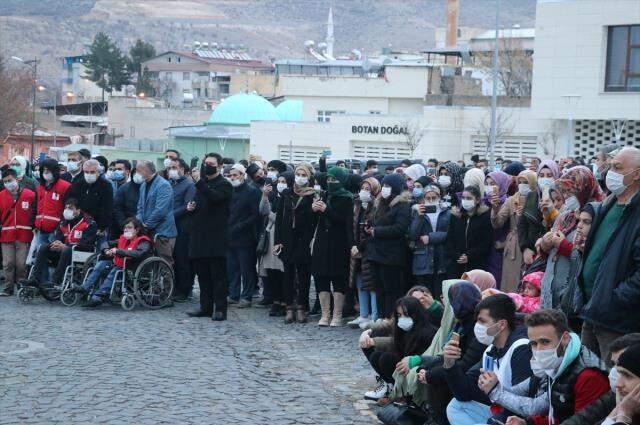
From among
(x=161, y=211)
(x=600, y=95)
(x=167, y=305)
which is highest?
(x=600, y=95)

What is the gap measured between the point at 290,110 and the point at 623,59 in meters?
32.6

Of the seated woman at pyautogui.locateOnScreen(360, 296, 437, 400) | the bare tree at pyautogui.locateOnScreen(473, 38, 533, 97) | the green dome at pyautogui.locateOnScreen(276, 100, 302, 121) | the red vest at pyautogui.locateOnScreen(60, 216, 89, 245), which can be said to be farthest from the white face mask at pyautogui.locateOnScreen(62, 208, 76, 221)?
the bare tree at pyautogui.locateOnScreen(473, 38, 533, 97)

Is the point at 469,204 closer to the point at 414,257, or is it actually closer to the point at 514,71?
the point at 414,257

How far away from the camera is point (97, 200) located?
1866cm

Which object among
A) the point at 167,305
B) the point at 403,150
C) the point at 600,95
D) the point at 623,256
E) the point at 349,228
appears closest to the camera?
the point at 623,256

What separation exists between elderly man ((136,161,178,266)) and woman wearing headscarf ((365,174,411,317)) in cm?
392

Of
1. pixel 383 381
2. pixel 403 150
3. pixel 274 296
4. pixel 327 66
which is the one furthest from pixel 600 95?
pixel 327 66

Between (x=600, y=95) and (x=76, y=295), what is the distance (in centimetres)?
3366

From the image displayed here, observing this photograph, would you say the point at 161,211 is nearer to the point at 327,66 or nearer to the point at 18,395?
the point at 18,395

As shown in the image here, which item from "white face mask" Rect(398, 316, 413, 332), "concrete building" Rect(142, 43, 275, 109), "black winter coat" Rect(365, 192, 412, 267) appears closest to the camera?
"white face mask" Rect(398, 316, 413, 332)

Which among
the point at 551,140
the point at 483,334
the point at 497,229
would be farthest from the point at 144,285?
→ the point at 551,140

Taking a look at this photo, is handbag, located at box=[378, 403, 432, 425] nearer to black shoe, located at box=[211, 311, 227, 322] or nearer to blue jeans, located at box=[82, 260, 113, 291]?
black shoe, located at box=[211, 311, 227, 322]

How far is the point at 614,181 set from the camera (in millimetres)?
9227

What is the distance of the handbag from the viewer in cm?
1047
